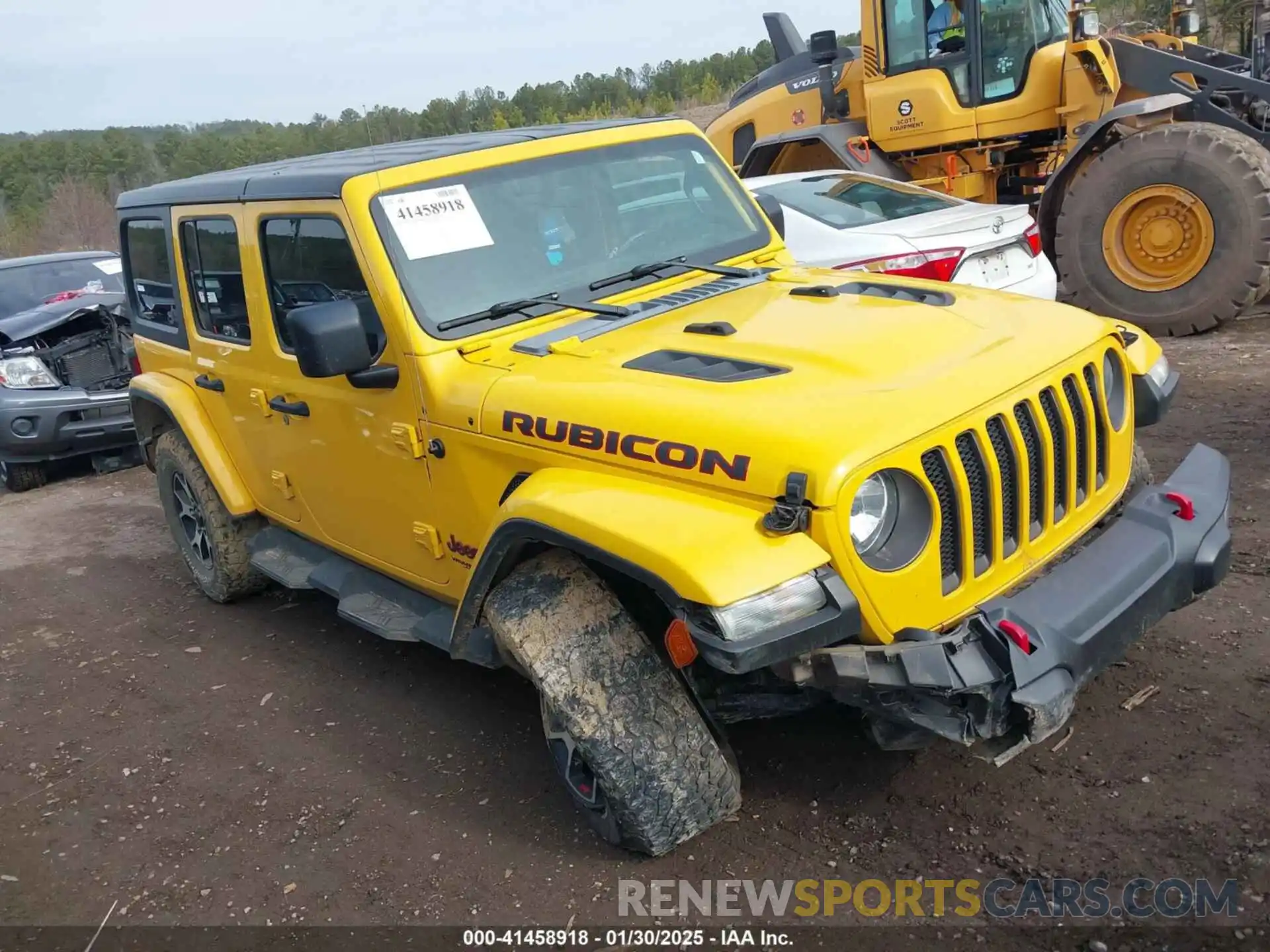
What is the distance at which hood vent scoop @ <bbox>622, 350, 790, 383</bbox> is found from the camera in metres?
3.08

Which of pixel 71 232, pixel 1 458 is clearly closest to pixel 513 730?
pixel 1 458

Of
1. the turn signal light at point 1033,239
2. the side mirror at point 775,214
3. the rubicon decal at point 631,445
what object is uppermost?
the side mirror at point 775,214

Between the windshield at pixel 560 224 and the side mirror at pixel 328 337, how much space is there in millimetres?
231

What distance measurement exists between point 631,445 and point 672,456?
0.15 meters

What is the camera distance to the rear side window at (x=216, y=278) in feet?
14.9

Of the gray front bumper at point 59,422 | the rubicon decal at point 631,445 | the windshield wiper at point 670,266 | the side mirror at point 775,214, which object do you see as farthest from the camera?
the gray front bumper at point 59,422

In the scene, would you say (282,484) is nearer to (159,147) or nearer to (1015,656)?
(1015,656)

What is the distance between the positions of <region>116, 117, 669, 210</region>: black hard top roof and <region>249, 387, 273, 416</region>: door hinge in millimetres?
773

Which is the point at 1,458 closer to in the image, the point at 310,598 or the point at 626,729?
the point at 310,598

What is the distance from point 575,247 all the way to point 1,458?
689 centimetres

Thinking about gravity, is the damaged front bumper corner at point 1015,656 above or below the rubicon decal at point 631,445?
below

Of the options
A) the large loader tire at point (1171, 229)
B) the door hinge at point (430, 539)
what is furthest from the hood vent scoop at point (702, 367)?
the large loader tire at point (1171, 229)

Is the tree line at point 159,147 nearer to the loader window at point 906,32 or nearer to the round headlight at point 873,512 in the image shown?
the loader window at point 906,32

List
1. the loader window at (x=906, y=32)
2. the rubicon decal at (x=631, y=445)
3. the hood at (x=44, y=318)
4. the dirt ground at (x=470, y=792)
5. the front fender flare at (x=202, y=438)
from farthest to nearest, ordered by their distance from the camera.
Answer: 1. the loader window at (x=906, y=32)
2. the hood at (x=44, y=318)
3. the front fender flare at (x=202, y=438)
4. the dirt ground at (x=470, y=792)
5. the rubicon decal at (x=631, y=445)
